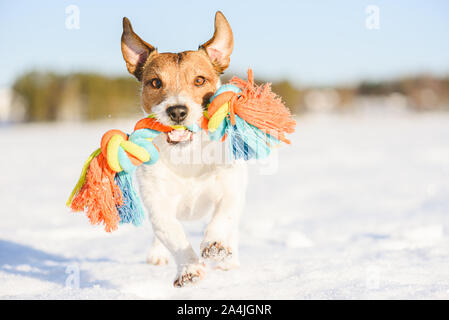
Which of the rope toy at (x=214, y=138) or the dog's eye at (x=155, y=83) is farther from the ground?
the dog's eye at (x=155, y=83)

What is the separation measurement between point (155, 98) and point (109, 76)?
28931 millimetres

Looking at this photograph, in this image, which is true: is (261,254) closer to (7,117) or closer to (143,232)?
(143,232)

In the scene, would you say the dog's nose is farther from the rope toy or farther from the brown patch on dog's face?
the brown patch on dog's face

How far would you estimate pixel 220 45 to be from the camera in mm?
3678

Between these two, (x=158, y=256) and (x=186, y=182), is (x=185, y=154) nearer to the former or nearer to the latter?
(x=186, y=182)

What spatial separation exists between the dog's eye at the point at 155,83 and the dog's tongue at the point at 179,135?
19.0 inches

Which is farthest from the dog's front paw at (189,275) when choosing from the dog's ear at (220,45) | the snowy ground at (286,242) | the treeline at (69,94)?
the treeline at (69,94)

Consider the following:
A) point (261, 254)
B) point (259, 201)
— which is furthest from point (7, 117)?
point (261, 254)

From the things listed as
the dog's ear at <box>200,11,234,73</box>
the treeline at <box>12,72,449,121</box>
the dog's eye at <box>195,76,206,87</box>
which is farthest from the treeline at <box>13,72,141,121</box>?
the dog's eye at <box>195,76,206,87</box>

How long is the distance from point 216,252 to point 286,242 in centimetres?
197

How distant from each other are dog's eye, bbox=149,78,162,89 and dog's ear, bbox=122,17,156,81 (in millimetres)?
341

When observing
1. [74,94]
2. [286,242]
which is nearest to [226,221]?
[286,242]

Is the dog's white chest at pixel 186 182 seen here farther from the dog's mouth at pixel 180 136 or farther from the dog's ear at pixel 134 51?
the dog's ear at pixel 134 51

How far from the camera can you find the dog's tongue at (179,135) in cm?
321
